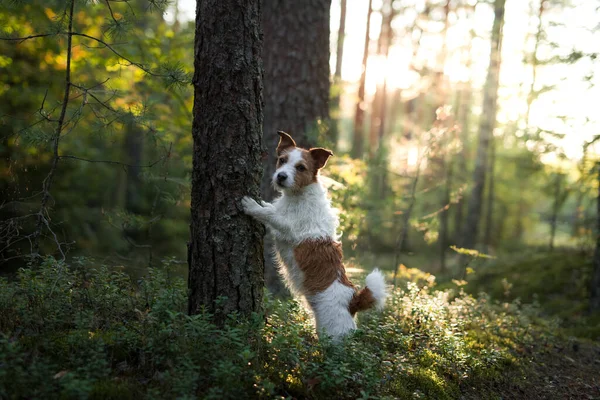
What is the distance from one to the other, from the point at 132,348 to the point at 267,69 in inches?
236

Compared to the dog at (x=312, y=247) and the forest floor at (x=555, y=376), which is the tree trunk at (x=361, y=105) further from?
the dog at (x=312, y=247)

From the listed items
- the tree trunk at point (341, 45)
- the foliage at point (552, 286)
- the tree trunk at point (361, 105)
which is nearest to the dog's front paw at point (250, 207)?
the foliage at point (552, 286)

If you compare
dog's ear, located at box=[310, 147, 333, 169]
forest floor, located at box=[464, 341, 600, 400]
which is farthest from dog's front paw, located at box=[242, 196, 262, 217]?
forest floor, located at box=[464, 341, 600, 400]

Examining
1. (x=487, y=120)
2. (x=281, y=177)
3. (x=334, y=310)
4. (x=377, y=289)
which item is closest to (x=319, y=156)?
(x=281, y=177)

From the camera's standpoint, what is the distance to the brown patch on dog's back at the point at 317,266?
210 inches

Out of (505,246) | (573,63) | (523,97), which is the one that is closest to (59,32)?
(573,63)

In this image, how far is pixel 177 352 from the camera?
155 inches

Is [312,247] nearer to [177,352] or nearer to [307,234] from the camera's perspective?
[307,234]

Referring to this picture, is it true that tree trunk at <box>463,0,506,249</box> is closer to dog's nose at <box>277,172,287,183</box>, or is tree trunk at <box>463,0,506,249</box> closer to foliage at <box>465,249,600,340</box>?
foliage at <box>465,249,600,340</box>

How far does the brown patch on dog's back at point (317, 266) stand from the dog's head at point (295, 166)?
742 mm

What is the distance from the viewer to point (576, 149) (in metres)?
11.8

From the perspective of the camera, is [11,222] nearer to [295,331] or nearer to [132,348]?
[132,348]

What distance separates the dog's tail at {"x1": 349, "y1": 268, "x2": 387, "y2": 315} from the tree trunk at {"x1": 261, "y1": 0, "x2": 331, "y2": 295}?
3.39 m

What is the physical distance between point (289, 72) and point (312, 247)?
4308 mm
